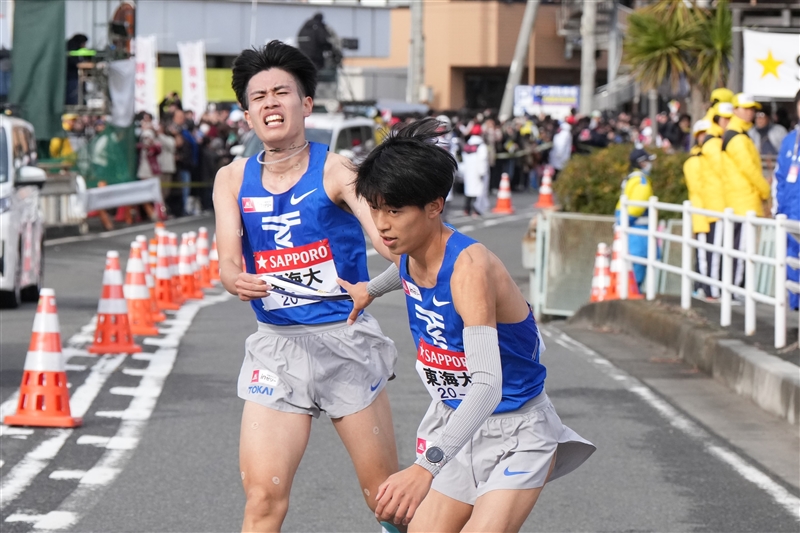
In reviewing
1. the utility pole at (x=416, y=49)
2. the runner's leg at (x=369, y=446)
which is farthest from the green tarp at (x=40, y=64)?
the utility pole at (x=416, y=49)

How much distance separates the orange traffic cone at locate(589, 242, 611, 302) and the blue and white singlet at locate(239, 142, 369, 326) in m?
10.4

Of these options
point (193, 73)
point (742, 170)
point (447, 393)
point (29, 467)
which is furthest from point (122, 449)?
point (193, 73)

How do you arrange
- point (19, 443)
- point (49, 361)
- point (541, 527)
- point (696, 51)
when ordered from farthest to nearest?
point (696, 51) → point (49, 361) → point (19, 443) → point (541, 527)

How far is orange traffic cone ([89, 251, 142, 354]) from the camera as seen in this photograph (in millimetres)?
11727

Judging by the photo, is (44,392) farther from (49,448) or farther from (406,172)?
(406,172)

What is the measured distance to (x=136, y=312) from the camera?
1320 cm

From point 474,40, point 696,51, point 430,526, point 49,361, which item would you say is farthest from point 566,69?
point 430,526

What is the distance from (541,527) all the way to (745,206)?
799 cm

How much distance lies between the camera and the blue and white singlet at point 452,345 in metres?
4.11

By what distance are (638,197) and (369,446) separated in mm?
10880

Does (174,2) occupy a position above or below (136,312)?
above

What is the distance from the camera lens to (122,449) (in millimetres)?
8094

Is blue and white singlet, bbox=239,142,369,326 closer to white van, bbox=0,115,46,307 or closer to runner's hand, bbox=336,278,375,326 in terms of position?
runner's hand, bbox=336,278,375,326

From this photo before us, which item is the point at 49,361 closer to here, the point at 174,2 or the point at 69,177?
the point at 69,177
